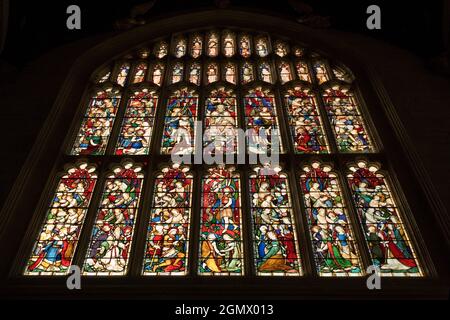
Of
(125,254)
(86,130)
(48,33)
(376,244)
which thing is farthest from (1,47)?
Answer: (376,244)

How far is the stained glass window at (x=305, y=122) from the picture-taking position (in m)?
8.10

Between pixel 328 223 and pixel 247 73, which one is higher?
pixel 247 73

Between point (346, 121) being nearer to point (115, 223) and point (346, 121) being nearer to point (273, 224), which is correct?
point (273, 224)

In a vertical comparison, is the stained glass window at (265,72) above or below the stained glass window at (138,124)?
above

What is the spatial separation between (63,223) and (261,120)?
3.42 meters

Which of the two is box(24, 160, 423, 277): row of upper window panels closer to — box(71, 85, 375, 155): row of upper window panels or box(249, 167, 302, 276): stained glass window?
box(249, 167, 302, 276): stained glass window

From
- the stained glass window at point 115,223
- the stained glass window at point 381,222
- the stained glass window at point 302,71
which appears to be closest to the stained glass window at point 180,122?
the stained glass window at point 115,223

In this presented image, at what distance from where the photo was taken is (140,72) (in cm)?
1022

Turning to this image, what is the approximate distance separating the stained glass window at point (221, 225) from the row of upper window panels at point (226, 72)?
2746 millimetres

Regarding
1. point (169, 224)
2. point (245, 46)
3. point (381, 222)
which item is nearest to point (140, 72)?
point (245, 46)

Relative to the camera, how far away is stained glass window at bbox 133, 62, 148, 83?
995cm

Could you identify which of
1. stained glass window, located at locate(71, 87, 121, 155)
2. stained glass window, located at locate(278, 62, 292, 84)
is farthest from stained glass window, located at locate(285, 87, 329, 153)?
stained glass window, located at locate(71, 87, 121, 155)

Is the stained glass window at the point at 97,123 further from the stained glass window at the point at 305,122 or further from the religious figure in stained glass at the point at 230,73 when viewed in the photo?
the stained glass window at the point at 305,122
